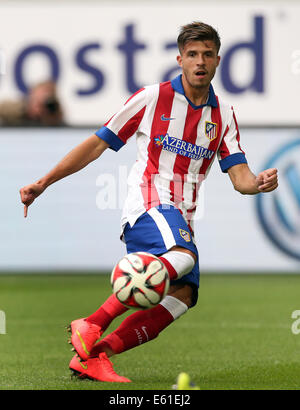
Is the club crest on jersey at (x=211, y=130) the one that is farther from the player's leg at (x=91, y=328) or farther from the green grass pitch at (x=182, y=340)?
the green grass pitch at (x=182, y=340)

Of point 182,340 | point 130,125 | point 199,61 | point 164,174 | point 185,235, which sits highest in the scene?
point 199,61

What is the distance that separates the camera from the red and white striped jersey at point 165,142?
5.45 metres

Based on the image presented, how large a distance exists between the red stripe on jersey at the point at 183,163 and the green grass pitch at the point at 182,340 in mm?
1095

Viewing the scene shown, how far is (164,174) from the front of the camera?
17.9ft

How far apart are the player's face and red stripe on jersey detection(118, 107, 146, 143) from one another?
13.9 inches

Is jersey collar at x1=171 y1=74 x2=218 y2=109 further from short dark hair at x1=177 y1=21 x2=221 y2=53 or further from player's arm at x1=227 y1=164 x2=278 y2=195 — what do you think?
player's arm at x1=227 y1=164 x2=278 y2=195

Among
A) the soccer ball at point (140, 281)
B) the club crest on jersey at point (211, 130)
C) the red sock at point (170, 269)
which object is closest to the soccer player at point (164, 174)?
the club crest on jersey at point (211, 130)

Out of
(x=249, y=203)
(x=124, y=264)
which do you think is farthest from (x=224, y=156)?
(x=249, y=203)

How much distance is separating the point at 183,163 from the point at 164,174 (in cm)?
13

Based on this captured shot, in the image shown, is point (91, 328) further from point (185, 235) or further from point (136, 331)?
point (185, 235)

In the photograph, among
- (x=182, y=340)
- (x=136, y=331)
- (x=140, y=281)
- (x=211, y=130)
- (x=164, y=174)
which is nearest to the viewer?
(x=140, y=281)

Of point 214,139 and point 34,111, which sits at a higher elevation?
point 34,111

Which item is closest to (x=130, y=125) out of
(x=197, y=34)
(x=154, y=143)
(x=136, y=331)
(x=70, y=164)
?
(x=154, y=143)
